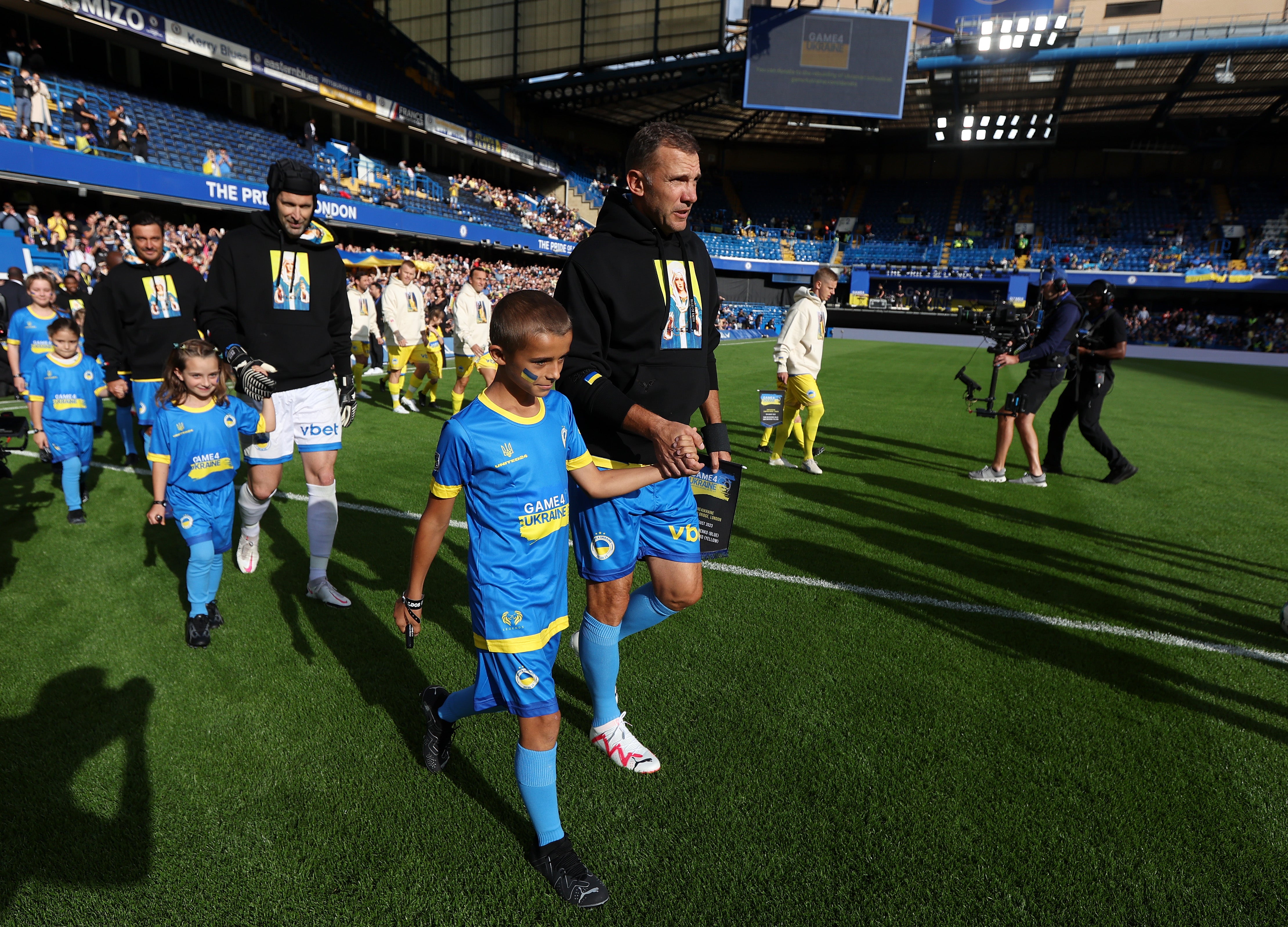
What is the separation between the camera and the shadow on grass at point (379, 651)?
2.73 meters

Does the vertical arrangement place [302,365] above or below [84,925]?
above

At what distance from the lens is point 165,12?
77.6ft

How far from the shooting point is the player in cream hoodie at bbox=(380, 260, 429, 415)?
1126 centimetres

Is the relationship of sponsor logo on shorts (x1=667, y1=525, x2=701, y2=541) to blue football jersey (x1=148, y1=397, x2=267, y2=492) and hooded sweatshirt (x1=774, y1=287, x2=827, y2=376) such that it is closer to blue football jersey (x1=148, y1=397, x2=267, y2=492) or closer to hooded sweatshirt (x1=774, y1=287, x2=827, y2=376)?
blue football jersey (x1=148, y1=397, x2=267, y2=492)

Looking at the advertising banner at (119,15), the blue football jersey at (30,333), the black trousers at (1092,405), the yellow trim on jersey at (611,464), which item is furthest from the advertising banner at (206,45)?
the yellow trim on jersey at (611,464)

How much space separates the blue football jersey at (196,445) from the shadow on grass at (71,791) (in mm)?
1045

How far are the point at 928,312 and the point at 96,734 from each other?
45067 millimetres

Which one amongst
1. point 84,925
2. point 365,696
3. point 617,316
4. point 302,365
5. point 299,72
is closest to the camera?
point 84,925

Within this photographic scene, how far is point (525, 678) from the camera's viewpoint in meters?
2.23

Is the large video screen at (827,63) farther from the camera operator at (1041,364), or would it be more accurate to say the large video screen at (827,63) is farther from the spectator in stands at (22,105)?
the camera operator at (1041,364)

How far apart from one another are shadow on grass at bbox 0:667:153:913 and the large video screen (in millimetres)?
42410

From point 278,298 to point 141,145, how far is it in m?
21.9

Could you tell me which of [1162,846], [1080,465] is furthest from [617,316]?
[1080,465]

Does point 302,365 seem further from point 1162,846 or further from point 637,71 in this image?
point 637,71
